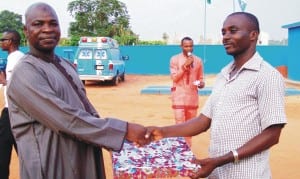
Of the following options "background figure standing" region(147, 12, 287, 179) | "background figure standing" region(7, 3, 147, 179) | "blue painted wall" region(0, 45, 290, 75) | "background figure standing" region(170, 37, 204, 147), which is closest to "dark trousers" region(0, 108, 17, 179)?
"background figure standing" region(7, 3, 147, 179)

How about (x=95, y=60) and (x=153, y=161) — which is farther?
(x=95, y=60)

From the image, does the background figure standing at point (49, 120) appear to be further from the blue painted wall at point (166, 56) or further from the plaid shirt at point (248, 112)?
the blue painted wall at point (166, 56)

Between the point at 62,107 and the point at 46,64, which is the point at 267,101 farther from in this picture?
the point at 46,64

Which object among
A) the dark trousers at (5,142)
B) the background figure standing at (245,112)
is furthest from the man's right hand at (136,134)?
the dark trousers at (5,142)

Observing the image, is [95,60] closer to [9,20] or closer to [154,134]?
[154,134]

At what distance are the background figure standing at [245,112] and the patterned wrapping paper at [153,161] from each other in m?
0.11

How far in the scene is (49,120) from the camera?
2.09 m

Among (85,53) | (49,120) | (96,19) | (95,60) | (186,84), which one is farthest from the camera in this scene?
(96,19)

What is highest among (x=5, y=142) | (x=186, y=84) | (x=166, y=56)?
(x=186, y=84)

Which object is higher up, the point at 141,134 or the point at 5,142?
the point at 141,134

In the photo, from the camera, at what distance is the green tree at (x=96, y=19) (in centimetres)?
3148

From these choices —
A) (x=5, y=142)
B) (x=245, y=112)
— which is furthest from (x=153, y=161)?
(x=5, y=142)

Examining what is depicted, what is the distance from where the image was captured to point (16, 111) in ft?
7.16

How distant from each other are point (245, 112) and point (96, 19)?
3018cm
